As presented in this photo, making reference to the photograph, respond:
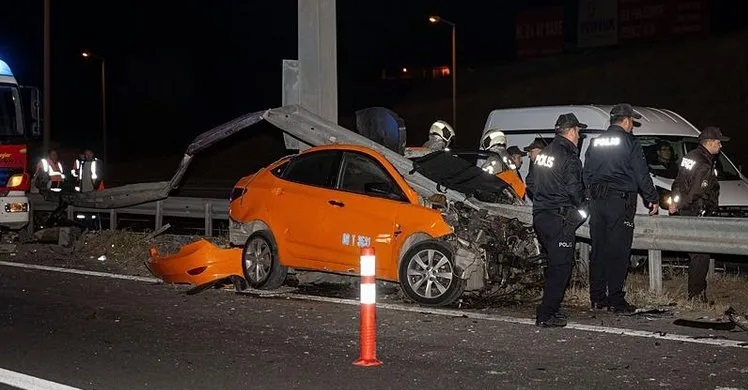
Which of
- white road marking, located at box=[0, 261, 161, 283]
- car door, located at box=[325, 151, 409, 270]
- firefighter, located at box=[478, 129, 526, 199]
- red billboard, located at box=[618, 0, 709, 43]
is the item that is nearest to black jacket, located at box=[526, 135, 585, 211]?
car door, located at box=[325, 151, 409, 270]

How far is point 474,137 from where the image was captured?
190 ft

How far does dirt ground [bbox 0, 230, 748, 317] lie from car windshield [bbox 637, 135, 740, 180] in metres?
1.69

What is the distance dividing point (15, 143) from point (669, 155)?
32.2ft

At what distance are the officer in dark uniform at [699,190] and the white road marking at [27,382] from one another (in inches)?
238

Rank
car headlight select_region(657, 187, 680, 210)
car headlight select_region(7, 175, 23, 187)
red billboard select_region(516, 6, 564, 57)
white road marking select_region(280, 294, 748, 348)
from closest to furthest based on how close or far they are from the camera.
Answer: white road marking select_region(280, 294, 748, 348), car headlight select_region(657, 187, 680, 210), car headlight select_region(7, 175, 23, 187), red billboard select_region(516, 6, 564, 57)

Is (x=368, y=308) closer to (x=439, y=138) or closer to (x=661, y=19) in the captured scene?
(x=439, y=138)

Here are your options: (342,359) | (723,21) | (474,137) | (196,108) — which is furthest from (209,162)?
(342,359)

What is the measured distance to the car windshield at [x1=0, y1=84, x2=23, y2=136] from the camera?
16219 millimetres

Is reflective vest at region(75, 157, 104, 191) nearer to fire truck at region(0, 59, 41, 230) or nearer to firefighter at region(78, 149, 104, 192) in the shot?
firefighter at region(78, 149, 104, 192)

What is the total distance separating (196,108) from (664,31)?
126 feet

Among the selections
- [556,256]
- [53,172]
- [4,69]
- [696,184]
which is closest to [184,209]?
[4,69]

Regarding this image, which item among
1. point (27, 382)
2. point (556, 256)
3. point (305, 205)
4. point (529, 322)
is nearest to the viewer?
point (27, 382)

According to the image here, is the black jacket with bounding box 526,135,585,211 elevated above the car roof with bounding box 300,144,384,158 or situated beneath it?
situated beneath

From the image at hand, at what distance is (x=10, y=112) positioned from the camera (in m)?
16.3
